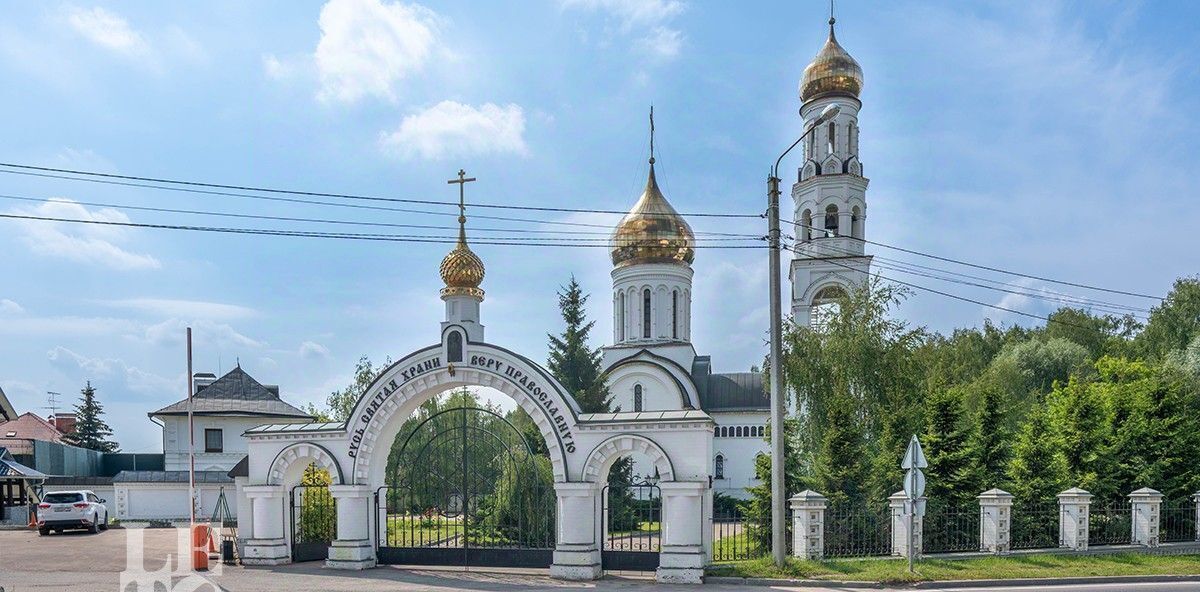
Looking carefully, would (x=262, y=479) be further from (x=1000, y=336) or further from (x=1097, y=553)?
(x=1000, y=336)

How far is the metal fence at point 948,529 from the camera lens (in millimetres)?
17484

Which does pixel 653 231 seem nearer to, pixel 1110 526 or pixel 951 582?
pixel 1110 526

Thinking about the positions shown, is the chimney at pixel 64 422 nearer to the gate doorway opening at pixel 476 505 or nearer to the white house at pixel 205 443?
the white house at pixel 205 443

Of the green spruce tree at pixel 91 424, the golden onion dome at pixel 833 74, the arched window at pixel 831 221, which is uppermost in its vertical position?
the golden onion dome at pixel 833 74

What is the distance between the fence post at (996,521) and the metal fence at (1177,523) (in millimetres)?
4859

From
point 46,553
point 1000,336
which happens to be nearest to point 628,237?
point 46,553

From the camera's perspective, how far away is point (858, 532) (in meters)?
17.2

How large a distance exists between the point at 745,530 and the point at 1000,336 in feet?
153

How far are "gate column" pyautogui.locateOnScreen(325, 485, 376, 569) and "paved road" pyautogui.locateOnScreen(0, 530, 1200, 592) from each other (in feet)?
1.10

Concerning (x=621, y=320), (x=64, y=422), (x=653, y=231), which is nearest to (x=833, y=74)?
(x=653, y=231)

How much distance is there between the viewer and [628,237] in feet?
129

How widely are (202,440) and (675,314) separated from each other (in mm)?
21435

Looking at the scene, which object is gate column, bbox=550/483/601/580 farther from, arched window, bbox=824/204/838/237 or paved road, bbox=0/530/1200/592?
arched window, bbox=824/204/838/237

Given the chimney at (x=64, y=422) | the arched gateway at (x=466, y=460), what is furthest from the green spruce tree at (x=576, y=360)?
the chimney at (x=64, y=422)
